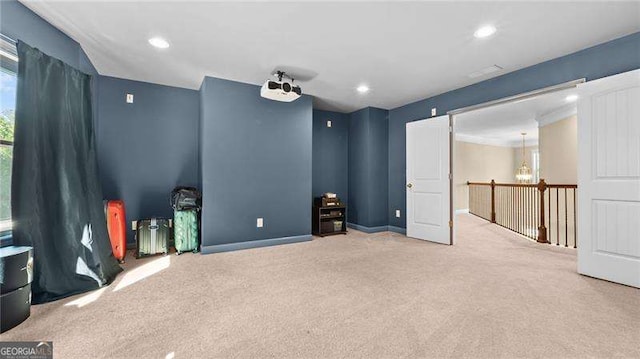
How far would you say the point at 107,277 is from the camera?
102 inches

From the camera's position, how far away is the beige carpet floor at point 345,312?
5.26 ft

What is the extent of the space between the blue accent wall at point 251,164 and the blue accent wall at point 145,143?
1.84ft

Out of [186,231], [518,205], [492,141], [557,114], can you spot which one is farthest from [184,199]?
[492,141]

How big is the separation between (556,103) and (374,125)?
3377 mm

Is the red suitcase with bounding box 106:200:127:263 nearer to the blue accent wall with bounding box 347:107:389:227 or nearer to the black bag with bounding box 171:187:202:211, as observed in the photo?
the black bag with bounding box 171:187:202:211

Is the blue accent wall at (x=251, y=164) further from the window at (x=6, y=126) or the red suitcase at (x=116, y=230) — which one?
the window at (x=6, y=126)


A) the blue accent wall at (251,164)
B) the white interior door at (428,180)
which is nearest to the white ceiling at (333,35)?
the blue accent wall at (251,164)

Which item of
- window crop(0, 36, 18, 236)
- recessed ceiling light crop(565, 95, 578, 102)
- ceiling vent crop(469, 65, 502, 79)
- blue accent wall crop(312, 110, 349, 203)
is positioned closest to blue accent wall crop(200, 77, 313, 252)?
blue accent wall crop(312, 110, 349, 203)

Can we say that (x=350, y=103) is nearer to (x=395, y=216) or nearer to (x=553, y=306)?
(x=395, y=216)

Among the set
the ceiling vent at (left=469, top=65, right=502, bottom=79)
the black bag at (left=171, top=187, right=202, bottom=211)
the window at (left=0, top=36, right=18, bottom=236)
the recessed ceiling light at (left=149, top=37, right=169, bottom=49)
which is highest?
the recessed ceiling light at (left=149, top=37, right=169, bottom=49)

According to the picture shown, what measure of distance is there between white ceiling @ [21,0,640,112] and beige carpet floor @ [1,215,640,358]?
2.42 meters

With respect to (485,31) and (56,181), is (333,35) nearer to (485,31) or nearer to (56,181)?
(485,31)

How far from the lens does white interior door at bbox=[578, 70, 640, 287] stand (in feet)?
8.21

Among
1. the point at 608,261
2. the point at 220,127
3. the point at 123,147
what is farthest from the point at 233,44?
the point at 608,261
